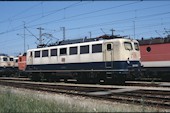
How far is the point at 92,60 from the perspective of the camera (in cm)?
2384

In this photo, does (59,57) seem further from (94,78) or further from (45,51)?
(94,78)

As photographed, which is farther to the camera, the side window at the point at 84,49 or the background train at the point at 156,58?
the background train at the point at 156,58

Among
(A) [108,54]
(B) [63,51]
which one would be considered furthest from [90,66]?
(B) [63,51]

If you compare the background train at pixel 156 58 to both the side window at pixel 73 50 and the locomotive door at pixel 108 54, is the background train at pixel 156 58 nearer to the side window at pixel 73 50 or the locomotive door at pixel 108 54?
the locomotive door at pixel 108 54

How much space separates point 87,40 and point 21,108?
15.0 meters

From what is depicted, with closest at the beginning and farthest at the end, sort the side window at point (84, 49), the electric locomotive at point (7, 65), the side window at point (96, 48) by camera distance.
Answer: the side window at point (96, 48)
the side window at point (84, 49)
the electric locomotive at point (7, 65)

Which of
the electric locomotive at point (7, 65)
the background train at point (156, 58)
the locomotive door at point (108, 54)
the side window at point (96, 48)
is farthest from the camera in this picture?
the electric locomotive at point (7, 65)

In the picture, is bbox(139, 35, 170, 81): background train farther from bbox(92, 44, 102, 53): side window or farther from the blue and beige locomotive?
bbox(92, 44, 102, 53): side window

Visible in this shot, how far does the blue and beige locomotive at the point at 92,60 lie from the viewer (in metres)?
22.3

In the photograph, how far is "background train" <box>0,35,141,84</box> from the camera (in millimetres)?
22281

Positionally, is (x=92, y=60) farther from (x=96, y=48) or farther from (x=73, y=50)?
(x=73, y=50)

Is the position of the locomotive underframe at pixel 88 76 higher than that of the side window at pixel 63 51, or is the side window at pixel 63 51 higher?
the side window at pixel 63 51

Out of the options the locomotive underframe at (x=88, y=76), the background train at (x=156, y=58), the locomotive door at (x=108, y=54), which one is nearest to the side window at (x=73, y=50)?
the locomotive underframe at (x=88, y=76)

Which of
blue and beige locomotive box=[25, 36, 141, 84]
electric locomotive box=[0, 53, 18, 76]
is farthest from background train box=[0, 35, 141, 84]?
electric locomotive box=[0, 53, 18, 76]
